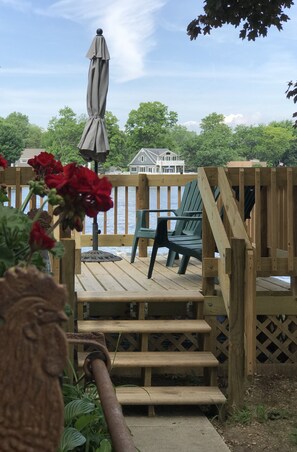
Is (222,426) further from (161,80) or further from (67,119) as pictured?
(161,80)

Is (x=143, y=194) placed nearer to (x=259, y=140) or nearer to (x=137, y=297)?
(x=137, y=297)

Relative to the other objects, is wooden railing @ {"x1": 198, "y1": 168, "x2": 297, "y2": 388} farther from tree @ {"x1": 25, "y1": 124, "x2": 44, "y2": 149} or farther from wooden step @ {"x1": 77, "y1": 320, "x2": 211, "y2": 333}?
tree @ {"x1": 25, "y1": 124, "x2": 44, "y2": 149}

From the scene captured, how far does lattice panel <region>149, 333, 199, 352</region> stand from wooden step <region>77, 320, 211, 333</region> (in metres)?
0.25

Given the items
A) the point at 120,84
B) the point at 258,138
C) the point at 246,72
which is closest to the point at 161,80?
the point at 120,84

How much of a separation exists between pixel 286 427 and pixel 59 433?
3672mm

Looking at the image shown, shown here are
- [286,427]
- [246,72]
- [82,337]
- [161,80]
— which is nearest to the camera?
[82,337]

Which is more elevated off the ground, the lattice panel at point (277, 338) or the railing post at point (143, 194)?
the railing post at point (143, 194)

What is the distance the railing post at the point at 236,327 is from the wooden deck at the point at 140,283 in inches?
25.6

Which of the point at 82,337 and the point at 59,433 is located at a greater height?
the point at 59,433

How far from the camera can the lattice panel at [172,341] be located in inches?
192

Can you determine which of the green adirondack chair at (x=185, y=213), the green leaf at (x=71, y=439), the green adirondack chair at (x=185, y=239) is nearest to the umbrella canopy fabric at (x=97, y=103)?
the green adirondack chair at (x=185, y=213)

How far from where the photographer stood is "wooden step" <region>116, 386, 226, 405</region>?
13.4 ft

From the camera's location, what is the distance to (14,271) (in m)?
0.66

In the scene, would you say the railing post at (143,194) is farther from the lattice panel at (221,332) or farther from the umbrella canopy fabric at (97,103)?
the lattice panel at (221,332)
